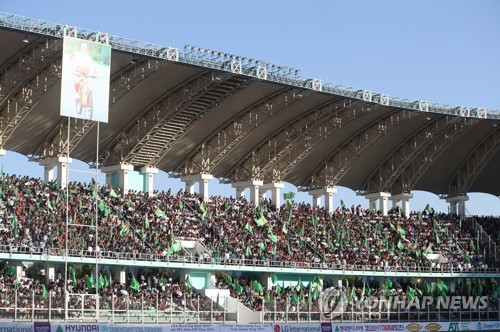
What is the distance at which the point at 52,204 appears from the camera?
2751 inches

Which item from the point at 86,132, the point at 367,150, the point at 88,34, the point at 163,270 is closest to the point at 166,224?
the point at 163,270

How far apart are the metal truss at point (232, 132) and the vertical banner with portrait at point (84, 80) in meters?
19.7

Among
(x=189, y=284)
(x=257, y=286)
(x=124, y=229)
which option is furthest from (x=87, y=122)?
(x=257, y=286)

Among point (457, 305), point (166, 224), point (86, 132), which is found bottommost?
point (457, 305)

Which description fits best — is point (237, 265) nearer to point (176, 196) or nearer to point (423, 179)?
point (176, 196)

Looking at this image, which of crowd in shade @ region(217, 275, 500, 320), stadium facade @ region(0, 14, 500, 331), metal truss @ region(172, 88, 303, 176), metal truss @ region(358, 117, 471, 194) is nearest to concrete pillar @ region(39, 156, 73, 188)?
stadium facade @ region(0, 14, 500, 331)

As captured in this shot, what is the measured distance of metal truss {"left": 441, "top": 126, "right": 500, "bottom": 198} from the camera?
9469cm

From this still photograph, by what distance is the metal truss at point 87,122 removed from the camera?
7006 cm

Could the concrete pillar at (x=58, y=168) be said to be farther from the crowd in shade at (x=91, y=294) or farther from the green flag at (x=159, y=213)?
the crowd in shade at (x=91, y=294)

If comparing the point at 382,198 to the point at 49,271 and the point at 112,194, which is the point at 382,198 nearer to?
the point at 112,194

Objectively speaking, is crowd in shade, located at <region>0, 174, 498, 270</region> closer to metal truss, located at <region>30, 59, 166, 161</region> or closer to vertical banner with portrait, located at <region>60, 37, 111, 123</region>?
metal truss, located at <region>30, 59, 166, 161</region>

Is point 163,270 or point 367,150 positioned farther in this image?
point 367,150

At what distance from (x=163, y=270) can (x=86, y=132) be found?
448 inches

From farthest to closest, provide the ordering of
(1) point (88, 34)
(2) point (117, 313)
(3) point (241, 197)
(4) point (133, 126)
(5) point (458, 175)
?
(5) point (458, 175) < (3) point (241, 197) < (4) point (133, 126) < (1) point (88, 34) < (2) point (117, 313)
